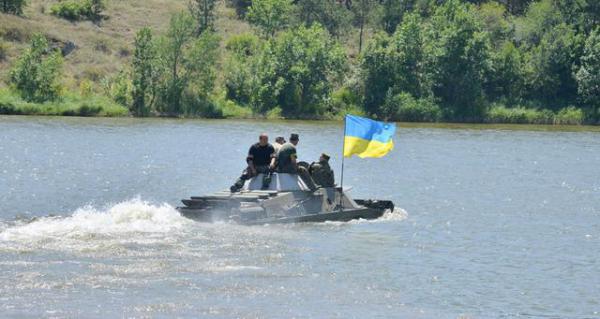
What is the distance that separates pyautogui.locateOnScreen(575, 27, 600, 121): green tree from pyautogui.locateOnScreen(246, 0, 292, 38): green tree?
29.2 meters

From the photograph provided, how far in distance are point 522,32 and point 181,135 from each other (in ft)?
157

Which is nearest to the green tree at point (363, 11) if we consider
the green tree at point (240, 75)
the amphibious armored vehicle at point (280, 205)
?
the green tree at point (240, 75)

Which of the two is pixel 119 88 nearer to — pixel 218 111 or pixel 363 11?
pixel 218 111

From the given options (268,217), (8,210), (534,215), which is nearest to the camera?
(268,217)

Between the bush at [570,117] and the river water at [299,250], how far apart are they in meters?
46.5

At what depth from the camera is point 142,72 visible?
98250 mm

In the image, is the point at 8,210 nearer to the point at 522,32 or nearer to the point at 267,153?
the point at 267,153

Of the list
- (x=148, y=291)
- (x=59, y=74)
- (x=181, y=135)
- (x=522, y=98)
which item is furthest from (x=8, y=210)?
(x=522, y=98)

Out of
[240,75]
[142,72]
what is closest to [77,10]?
[142,72]

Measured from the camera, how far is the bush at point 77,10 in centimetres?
11650

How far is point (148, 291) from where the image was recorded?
24.2m

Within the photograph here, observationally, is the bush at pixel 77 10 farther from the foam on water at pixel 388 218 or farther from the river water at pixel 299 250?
the foam on water at pixel 388 218

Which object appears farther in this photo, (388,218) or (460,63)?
(460,63)

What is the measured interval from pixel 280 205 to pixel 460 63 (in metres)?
72.8
